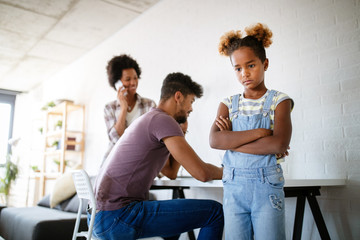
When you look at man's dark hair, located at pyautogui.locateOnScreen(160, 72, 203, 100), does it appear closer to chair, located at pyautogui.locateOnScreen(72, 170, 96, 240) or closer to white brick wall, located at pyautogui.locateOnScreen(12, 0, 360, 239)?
chair, located at pyautogui.locateOnScreen(72, 170, 96, 240)

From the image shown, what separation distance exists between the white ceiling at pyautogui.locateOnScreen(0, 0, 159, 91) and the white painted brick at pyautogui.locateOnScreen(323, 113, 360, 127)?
8.11 ft

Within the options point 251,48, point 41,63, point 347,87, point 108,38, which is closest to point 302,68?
point 347,87

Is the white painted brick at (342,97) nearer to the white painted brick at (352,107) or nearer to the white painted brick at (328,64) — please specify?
the white painted brick at (352,107)

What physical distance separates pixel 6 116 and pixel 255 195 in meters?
7.25

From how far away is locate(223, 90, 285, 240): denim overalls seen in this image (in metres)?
1.21

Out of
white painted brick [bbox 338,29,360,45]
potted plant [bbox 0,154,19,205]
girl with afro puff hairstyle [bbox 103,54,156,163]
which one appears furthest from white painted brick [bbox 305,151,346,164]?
potted plant [bbox 0,154,19,205]

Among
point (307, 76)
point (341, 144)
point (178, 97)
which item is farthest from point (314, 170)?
point (178, 97)

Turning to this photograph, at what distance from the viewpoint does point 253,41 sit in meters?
1.49

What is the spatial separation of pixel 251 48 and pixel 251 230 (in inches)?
30.8

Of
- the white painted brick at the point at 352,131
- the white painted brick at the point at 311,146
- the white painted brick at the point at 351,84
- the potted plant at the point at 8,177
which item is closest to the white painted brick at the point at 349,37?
the white painted brick at the point at 351,84

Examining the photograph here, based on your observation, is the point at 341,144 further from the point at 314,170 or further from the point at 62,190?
the point at 62,190

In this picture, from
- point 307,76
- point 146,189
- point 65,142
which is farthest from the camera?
point 65,142

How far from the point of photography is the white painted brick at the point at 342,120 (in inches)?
71.7

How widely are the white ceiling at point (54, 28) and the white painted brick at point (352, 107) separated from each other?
99.3 inches
